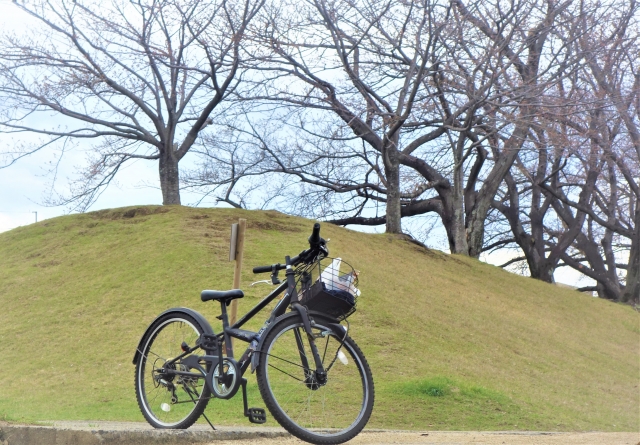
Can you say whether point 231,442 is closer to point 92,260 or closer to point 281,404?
point 281,404

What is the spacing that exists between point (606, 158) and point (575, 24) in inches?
191

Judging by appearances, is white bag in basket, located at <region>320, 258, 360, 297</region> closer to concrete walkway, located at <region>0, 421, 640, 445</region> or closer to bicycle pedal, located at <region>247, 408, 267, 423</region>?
bicycle pedal, located at <region>247, 408, 267, 423</region>

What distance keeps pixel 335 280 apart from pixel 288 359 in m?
0.61

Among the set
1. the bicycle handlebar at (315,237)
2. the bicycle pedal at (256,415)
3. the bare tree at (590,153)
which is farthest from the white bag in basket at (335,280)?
the bare tree at (590,153)

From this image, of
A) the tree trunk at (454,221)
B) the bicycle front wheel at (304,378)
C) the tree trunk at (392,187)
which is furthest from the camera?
the tree trunk at (454,221)

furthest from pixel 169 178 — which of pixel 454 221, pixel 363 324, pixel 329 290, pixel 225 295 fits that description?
pixel 329 290

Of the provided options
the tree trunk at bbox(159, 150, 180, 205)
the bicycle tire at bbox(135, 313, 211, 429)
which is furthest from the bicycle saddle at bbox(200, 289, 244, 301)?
the tree trunk at bbox(159, 150, 180, 205)

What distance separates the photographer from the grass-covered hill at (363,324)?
9312 mm

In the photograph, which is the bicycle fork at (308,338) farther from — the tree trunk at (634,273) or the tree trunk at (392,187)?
the tree trunk at (634,273)

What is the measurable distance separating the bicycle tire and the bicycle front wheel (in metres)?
0.60

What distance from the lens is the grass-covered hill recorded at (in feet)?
30.6

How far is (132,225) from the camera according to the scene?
54.1ft

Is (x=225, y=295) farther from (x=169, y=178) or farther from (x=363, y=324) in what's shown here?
(x=169, y=178)

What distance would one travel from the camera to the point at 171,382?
17.1 feet
